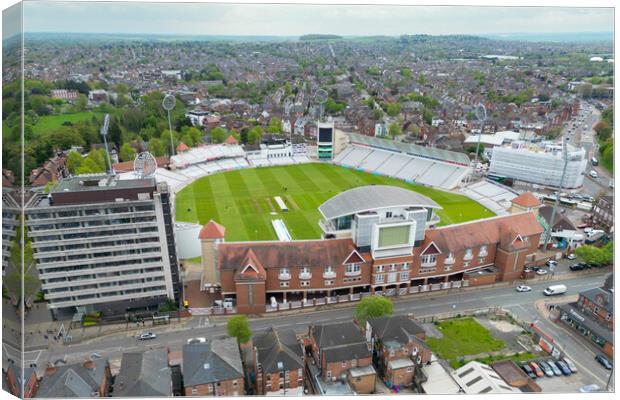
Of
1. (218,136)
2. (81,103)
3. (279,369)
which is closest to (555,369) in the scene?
(279,369)

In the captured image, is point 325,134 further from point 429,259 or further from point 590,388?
point 590,388

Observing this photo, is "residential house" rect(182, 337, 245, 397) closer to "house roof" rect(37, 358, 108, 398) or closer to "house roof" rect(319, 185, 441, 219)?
"house roof" rect(37, 358, 108, 398)

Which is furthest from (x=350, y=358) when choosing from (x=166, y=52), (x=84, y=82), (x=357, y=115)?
(x=166, y=52)

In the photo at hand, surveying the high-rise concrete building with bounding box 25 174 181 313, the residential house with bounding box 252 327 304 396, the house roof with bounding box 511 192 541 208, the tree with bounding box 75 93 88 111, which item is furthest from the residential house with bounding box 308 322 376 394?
the tree with bounding box 75 93 88 111

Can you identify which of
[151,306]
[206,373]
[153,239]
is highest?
[153,239]

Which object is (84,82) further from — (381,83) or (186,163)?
(381,83)

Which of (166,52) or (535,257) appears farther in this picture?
(166,52)

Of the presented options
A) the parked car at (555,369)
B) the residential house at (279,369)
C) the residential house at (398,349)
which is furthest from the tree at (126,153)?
the parked car at (555,369)
